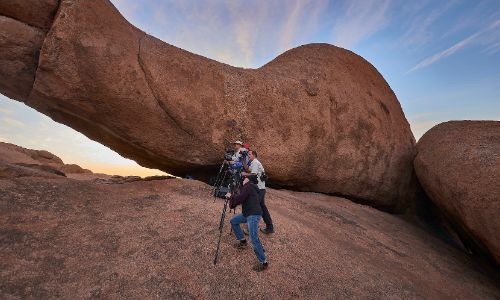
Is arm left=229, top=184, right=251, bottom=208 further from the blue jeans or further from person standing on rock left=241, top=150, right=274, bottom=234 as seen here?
person standing on rock left=241, top=150, right=274, bottom=234

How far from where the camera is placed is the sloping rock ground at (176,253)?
23.4 feet

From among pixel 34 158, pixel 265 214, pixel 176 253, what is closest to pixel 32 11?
pixel 176 253

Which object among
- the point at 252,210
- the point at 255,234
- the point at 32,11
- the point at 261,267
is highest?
the point at 32,11

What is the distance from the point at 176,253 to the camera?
8133 millimetres

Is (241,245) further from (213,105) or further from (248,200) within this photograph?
(213,105)

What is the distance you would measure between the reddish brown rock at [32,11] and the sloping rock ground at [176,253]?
5413mm

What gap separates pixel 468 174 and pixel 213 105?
33.1 feet

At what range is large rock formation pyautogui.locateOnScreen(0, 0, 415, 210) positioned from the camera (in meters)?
11.9

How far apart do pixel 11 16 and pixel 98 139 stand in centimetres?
539

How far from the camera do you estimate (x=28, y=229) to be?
8320mm

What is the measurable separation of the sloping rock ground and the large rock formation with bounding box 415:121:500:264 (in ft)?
6.04

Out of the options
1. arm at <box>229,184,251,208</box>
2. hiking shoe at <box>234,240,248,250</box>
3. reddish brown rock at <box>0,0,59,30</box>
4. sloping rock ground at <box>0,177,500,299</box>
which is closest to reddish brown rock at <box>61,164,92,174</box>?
reddish brown rock at <box>0,0,59,30</box>

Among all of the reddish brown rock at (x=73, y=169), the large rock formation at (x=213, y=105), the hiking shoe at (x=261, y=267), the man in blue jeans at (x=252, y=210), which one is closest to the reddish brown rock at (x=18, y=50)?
the large rock formation at (x=213, y=105)

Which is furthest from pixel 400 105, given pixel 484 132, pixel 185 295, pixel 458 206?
pixel 185 295
